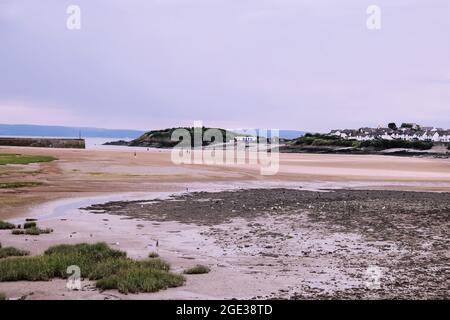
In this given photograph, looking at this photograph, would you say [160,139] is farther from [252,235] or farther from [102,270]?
[102,270]

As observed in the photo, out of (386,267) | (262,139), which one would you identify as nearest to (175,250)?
(386,267)

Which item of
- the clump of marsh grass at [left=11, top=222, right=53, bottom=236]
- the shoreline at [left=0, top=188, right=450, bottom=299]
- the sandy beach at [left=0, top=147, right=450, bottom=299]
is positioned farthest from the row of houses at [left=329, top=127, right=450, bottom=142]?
the clump of marsh grass at [left=11, top=222, right=53, bottom=236]

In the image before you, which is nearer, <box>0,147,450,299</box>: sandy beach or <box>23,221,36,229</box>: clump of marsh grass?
<box>0,147,450,299</box>: sandy beach

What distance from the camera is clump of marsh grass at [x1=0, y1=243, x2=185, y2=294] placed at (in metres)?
10.5

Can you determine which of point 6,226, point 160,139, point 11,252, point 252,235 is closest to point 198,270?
point 11,252

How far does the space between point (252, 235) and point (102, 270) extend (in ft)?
23.6

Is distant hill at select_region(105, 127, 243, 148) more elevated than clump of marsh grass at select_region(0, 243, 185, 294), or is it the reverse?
distant hill at select_region(105, 127, 243, 148)

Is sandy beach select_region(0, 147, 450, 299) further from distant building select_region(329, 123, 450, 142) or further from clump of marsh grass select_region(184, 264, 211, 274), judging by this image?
distant building select_region(329, 123, 450, 142)

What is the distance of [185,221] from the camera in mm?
20969

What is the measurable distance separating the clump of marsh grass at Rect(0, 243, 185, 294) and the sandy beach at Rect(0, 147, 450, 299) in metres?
0.30

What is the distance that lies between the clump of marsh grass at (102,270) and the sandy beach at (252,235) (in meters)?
0.30

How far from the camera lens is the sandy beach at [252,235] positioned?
425 inches

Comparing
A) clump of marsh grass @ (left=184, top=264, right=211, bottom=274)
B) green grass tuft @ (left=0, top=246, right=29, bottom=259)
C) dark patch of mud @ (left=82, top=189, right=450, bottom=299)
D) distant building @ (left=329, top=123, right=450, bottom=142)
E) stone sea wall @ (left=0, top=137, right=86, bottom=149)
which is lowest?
dark patch of mud @ (left=82, top=189, right=450, bottom=299)

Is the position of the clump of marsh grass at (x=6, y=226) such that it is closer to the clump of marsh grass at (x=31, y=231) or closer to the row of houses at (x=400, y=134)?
the clump of marsh grass at (x=31, y=231)
